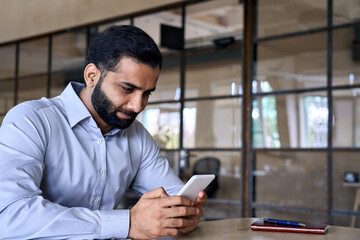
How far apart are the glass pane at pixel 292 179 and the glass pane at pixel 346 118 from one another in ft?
0.66

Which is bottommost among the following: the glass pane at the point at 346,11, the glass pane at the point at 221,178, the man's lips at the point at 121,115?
the glass pane at the point at 221,178

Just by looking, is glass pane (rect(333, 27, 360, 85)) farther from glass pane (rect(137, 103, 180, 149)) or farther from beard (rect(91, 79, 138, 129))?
beard (rect(91, 79, 138, 129))

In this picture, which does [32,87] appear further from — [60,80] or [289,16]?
[289,16]

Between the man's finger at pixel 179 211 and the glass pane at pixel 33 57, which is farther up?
the glass pane at pixel 33 57

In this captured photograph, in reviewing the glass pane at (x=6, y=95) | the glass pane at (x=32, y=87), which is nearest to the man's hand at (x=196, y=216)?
the glass pane at (x=32, y=87)

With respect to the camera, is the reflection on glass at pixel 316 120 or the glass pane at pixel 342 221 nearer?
the glass pane at pixel 342 221

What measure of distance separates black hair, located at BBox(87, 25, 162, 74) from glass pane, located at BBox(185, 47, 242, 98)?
2.96 m

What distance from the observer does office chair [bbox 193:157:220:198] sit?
4.78 meters

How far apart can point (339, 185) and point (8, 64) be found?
4980mm

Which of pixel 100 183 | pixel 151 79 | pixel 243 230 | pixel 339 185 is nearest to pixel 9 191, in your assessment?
pixel 100 183

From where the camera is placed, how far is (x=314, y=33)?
418 centimetres

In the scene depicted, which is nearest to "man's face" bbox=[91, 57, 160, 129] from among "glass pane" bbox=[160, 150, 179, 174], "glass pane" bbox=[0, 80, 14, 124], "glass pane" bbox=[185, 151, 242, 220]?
"glass pane" bbox=[185, 151, 242, 220]

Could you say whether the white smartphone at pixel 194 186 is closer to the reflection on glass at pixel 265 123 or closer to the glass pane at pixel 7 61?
the reflection on glass at pixel 265 123

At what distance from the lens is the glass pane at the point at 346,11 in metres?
3.95
